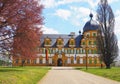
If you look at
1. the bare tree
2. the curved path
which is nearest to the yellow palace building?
the bare tree

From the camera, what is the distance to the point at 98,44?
2904 inches

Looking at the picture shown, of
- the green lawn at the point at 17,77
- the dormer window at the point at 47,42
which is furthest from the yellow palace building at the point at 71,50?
the green lawn at the point at 17,77

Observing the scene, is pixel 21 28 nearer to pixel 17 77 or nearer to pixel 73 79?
pixel 73 79

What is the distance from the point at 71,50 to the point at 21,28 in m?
81.4

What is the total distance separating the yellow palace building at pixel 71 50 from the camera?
112625 mm

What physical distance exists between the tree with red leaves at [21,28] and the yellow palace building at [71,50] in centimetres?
7588

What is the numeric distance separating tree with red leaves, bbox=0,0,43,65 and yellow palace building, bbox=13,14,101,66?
75877mm

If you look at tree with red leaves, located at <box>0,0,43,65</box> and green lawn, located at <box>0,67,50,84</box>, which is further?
tree with red leaves, located at <box>0,0,43,65</box>

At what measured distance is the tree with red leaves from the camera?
32.3 metres

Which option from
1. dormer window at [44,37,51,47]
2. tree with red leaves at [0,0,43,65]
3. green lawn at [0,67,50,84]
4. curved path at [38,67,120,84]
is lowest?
curved path at [38,67,120,84]

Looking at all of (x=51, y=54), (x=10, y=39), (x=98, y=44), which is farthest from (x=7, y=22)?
(x=51, y=54)

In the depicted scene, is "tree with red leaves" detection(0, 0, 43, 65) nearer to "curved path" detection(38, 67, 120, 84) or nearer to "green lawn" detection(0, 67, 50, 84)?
"green lawn" detection(0, 67, 50, 84)

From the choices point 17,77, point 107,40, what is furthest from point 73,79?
point 107,40

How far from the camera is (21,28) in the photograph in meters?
34.1
